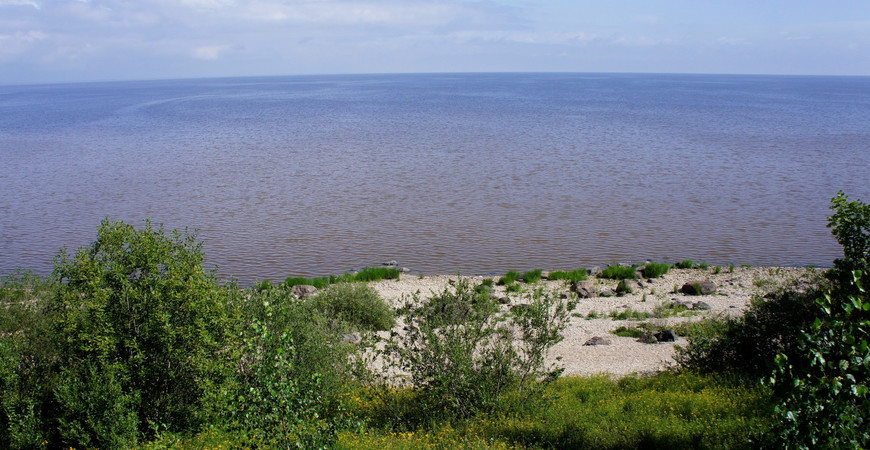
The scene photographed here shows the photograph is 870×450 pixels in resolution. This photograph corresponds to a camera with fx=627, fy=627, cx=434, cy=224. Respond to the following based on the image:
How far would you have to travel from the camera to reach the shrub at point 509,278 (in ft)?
79.1

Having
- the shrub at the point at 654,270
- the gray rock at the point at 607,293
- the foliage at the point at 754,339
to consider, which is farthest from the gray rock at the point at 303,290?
Answer: the shrub at the point at 654,270

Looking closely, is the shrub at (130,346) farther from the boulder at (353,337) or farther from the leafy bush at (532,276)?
the leafy bush at (532,276)

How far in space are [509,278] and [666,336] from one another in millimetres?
7610

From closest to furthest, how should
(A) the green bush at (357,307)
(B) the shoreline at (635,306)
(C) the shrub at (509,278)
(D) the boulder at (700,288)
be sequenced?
(B) the shoreline at (635,306), (A) the green bush at (357,307), (D) the boulder at (700,288), (C) the shrub at (509,278)

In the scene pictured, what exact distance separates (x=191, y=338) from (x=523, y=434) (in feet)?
19.5

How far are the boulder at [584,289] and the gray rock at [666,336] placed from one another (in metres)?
4.89

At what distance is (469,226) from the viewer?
32344mm

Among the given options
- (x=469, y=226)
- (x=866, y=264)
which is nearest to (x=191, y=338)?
(x=866, y=264)

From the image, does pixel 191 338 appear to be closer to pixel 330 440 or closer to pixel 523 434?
pixel 330 440

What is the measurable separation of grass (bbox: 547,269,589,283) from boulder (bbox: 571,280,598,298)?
96 centimetres

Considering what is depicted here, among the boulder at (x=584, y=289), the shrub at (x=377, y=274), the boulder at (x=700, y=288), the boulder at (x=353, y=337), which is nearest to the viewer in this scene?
the boulder at (x=353, y=337)

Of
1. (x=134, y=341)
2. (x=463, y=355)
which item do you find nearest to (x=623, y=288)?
(x=463, y=355)

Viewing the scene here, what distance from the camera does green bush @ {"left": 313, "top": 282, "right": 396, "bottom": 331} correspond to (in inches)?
753

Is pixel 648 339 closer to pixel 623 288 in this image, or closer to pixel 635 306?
pixel 635 306
